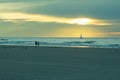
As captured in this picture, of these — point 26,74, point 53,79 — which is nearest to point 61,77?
point 53,79

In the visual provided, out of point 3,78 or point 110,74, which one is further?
point 110,74

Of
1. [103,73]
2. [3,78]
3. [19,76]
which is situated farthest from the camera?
[103,73]

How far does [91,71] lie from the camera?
15.8 meters

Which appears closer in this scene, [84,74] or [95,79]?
[95,79]

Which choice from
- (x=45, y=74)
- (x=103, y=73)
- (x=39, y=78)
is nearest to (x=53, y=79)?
(x=39, y=78)

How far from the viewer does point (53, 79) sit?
13.2 metres

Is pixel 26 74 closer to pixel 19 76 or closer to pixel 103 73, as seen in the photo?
pixel 19 76

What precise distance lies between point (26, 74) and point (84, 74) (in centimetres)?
252

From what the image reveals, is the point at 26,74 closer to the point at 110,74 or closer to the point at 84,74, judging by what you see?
the point at 84,74

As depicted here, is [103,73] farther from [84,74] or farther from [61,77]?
[61,77]

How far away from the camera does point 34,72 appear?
601 inches

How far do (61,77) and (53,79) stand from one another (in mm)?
612

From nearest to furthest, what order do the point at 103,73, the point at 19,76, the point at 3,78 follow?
the point at 3,78
the point at 19,76
the point at 103,73

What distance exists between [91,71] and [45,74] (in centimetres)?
238
